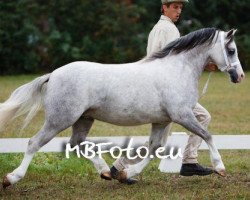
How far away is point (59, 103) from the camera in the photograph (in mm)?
6980

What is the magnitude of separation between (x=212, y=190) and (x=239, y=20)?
22026 millimetres

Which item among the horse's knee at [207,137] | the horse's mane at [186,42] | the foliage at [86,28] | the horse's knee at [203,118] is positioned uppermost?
the horse's mane at [186,42]

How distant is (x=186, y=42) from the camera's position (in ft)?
24.3

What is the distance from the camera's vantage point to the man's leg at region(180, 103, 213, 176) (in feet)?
25.3

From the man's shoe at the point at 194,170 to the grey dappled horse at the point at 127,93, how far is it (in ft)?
1.95

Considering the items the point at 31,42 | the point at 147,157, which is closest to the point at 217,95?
the point at 31,42

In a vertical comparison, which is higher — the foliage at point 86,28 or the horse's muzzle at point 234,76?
the horse's muzzle at point 234,76

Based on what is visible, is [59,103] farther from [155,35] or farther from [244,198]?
[244,198]

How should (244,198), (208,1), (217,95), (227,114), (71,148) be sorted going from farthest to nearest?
(208,1) → (217,95) → (227,114) → (71,148) → (244,198)

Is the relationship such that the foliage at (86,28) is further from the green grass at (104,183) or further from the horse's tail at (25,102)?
the horse's tail at (25,102)

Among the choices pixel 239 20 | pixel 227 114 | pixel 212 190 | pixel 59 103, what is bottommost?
pixel 239 20

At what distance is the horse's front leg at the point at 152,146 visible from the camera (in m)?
7.50

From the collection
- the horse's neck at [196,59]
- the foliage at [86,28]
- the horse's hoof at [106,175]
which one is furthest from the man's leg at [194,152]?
the foliage at [86,28]

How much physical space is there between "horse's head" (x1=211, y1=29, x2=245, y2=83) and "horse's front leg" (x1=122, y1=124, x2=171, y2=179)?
2.69ft
